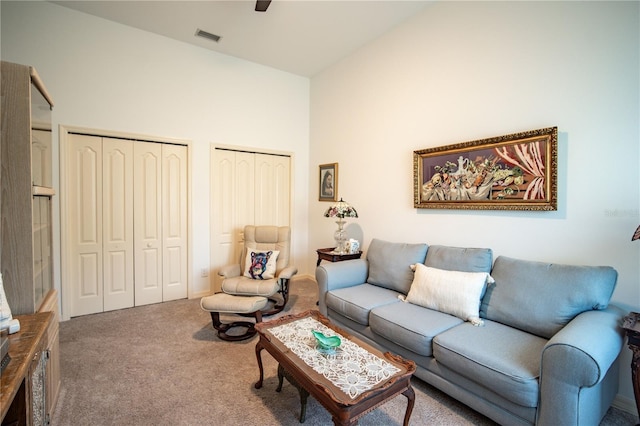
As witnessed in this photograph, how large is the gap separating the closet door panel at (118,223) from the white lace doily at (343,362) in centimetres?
253

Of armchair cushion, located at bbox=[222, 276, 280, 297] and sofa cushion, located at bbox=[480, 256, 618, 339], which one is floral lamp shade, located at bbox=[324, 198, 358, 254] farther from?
sofa cushion, located at bbox=[480, 256, 618, 339]

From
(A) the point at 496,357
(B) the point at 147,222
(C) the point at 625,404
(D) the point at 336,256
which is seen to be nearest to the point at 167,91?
(B) the point at 147,222

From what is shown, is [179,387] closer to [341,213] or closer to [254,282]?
[254,282]

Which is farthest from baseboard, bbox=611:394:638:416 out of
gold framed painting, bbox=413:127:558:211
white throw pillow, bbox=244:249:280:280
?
white throw pillow, bbox=244:249:280:280

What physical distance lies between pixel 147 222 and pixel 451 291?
3.48m

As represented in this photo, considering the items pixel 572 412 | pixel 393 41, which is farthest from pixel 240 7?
pixel 572 412

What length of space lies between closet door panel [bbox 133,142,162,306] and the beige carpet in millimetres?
678

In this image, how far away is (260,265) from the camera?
3479mm

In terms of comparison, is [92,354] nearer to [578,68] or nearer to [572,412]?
[572,412]

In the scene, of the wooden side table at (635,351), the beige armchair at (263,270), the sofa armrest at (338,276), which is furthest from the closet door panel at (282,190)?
the wooden side table at (635,351)

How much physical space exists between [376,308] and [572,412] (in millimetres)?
1289

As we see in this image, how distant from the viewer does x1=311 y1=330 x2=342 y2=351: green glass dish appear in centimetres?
176

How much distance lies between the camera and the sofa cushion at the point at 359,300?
2.52 metres

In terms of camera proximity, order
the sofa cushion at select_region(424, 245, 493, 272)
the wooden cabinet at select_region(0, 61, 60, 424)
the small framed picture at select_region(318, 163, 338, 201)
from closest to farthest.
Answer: the wooden cabinet at select_region(0, 61, 60, 424), the sofa cushion at select_region(424, 245, 493, 272), the small framed picture at select_region(318, 163, 338, 201)
